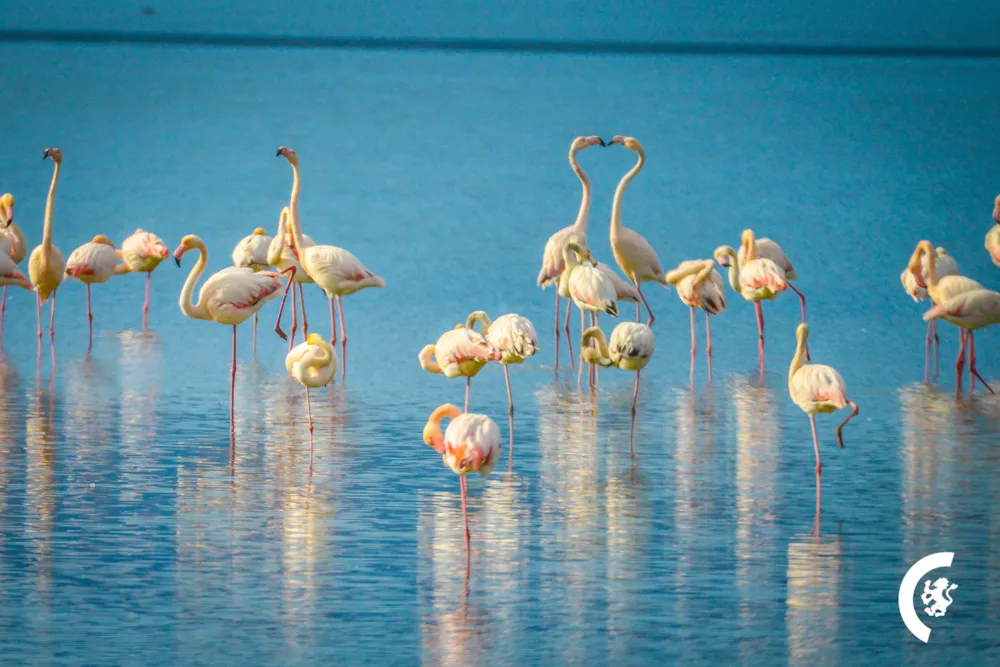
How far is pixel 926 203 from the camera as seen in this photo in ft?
41.7

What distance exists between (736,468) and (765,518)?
0.69 m

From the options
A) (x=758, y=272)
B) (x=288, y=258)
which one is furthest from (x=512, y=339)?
(x=288, y=258)

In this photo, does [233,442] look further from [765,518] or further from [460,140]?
[460,140]

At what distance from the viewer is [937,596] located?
387 cm

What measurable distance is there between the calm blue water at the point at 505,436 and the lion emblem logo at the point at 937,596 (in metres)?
0.07

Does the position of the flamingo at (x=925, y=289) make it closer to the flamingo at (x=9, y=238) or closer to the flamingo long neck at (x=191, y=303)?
the flamingo long neck at (x=191, y=303)

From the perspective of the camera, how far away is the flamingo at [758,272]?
7.41 m

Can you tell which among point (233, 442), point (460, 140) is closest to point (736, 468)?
Result: point (233, 442)

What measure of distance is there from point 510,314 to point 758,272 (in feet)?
5.29

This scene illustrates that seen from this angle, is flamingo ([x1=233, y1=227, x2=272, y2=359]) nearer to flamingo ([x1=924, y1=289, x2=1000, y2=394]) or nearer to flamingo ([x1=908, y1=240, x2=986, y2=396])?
flamingo ([x1=908, y1=240, x2=986, y2=396])

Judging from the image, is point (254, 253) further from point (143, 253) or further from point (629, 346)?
point (629, 346)

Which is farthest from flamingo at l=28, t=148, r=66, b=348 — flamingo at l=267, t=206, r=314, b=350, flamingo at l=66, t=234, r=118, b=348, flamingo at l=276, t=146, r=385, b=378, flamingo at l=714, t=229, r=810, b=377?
flamingo at l=714, t=229, r=810, b=377

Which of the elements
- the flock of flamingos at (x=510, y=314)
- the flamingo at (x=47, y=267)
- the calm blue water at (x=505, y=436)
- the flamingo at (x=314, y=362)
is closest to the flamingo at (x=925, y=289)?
the flock of flamingos at (x=510, y=314)

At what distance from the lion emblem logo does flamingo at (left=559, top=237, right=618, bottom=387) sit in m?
2.86
